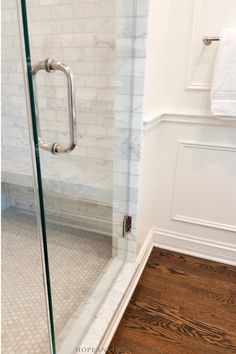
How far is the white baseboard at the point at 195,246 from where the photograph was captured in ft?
5.90

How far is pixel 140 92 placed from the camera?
1309 mm

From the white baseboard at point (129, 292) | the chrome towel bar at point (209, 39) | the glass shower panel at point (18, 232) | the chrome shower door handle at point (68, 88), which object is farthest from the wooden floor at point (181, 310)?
the chrome towel bar at point (209, 39)

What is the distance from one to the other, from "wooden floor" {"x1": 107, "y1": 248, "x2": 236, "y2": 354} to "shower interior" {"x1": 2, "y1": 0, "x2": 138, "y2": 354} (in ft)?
0.89

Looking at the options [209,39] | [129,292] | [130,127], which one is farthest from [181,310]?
[209,39]

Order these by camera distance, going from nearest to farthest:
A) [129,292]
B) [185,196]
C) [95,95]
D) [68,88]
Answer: [68,88] < [129,292] < [95,95] < [185,196]

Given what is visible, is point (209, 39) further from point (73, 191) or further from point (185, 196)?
point (73, 191)

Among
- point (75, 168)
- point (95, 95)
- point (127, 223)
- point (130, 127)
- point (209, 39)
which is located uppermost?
point (209, 39)

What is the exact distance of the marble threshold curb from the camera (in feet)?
3.85

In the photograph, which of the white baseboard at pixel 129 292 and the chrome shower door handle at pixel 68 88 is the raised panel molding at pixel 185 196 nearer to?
the white baseboard at pixel 129 292

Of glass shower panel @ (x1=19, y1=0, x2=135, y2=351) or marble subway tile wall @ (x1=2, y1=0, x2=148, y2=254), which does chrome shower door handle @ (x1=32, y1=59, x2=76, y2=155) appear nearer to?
marble subway tile wall @ (x1=2, y1=0, x2=148, y2=254)

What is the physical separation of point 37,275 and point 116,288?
416 mm

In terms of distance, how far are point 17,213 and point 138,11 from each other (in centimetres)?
126

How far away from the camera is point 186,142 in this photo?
168cm

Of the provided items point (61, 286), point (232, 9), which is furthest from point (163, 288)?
point (232, 9)
